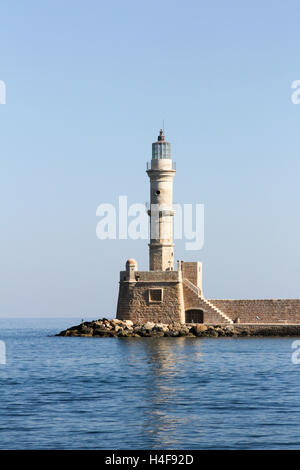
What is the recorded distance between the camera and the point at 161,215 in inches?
2356

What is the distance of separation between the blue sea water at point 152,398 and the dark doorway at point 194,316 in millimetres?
8125

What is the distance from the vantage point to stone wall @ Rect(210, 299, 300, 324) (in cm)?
5959

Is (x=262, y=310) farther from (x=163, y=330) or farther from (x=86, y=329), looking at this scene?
(x=86, y=329)

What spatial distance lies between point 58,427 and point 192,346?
29.1m

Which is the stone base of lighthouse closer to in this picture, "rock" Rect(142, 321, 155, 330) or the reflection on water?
"rock" Rect(142, 321, 155, 330)

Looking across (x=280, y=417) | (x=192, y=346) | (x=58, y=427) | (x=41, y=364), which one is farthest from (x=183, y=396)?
(x=192, y=346)

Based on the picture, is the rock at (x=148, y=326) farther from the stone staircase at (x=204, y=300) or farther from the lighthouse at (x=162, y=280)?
the stone staircase at (x=204, y=300)

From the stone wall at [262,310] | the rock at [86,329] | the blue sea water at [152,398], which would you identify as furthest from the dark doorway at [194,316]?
the blue sea water at [152,398]

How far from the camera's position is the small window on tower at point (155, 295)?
59.5 m

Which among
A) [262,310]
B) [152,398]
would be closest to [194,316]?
[262,310]

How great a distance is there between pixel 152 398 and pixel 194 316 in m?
31.1
